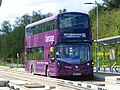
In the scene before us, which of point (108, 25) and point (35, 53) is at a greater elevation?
point (108, 25)

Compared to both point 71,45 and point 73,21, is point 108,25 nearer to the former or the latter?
point 73,21

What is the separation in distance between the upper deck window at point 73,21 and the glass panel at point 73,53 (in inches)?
46.9

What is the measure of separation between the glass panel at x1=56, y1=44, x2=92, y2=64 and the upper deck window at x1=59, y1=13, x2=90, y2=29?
119 cm

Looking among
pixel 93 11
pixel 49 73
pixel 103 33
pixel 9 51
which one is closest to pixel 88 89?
pixel 49 73

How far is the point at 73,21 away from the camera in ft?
82.9

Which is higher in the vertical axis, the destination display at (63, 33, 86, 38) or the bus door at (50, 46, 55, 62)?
the destination display at (63, 33, 86, 38)

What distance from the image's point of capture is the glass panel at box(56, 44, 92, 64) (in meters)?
24.9

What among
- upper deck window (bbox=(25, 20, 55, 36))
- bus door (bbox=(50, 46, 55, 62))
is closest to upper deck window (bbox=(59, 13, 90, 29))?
upper deck window (bbox=(25, 20, 55, 36))

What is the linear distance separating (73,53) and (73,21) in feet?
6.65

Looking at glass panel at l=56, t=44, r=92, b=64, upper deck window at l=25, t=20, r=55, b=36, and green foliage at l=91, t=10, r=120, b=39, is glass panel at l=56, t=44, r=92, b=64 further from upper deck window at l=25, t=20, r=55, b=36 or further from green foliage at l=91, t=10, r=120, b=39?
green foliage at l=91, t=10, r=120, b=39

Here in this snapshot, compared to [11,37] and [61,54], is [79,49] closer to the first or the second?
[61,54]

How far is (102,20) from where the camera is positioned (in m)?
67.8

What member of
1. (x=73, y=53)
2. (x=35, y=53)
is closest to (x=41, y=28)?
(x=35, y=53)

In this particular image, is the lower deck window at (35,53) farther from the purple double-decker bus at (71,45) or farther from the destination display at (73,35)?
the destination display at (73,35)
